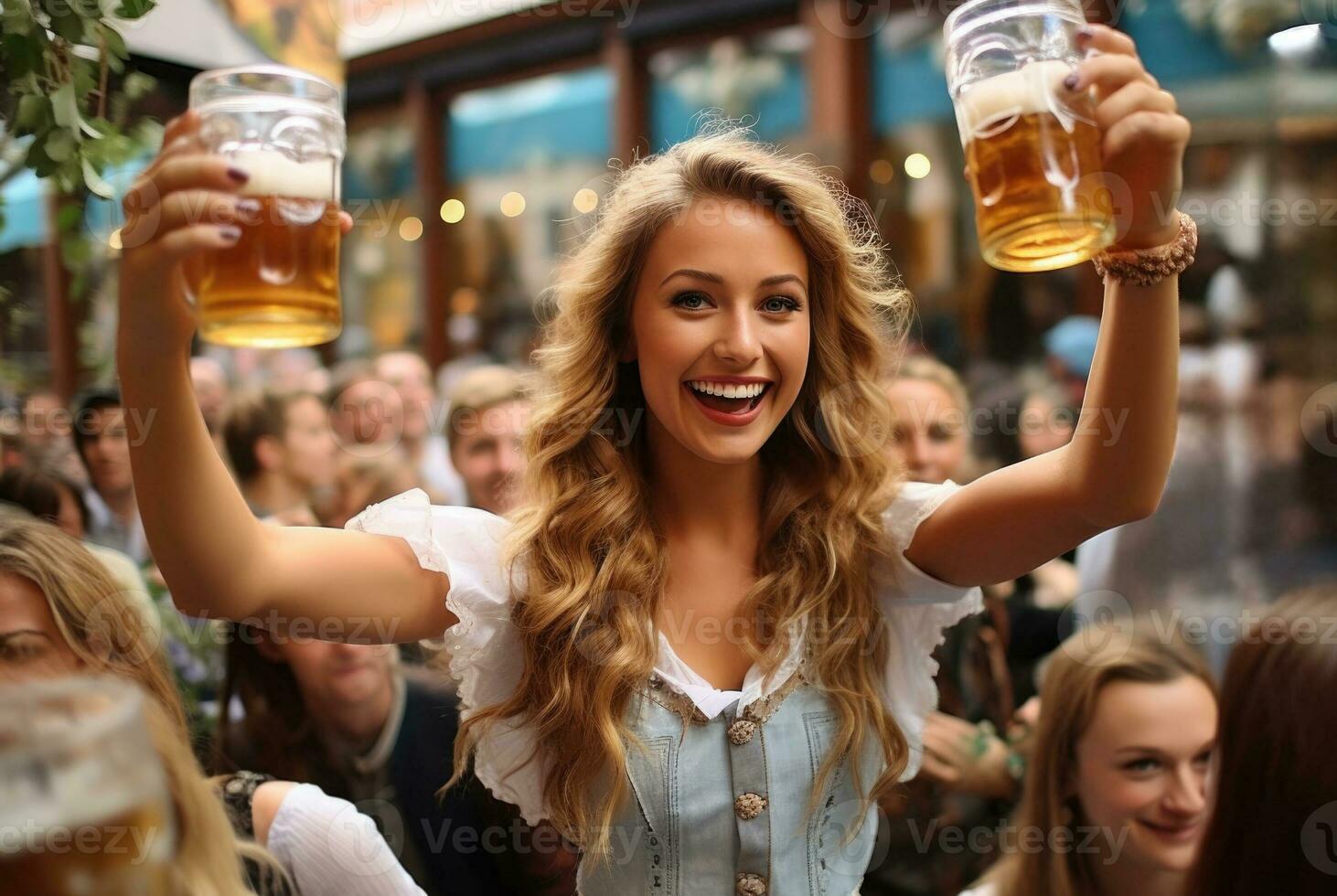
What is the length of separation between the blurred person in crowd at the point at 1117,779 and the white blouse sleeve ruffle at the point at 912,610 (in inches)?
12.9

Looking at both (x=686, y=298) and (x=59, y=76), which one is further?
(x=686, y=298)

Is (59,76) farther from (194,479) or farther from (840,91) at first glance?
(840,91)

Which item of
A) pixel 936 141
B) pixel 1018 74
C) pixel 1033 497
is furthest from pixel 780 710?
pixel 936 141

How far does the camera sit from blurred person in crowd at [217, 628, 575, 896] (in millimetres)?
2119

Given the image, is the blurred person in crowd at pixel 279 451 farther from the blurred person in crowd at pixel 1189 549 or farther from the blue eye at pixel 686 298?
the blurred person in crowd at pixel 1189 549

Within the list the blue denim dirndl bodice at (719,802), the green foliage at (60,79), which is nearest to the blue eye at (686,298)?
the blue denim dirndl bodice at (719,802)

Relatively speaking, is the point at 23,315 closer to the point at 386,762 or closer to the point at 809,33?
the point at 386,762

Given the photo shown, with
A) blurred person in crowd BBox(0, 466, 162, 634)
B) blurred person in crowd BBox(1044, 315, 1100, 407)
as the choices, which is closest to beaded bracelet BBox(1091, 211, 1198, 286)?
blurred person in crowd BBox(0, 466, 162, 634)

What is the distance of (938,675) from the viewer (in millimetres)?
2598

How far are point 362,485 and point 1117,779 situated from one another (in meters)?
2.24

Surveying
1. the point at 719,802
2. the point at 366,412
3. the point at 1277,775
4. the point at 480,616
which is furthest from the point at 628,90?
the point at 1277,775

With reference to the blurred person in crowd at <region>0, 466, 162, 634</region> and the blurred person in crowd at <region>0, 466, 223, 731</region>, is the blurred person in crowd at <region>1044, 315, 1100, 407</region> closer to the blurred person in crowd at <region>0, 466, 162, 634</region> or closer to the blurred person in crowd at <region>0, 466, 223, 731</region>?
the blurred person in crowd at <region>0, 466, 223, 731</region>

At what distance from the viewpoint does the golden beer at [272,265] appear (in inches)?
47.1

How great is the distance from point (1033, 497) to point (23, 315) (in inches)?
80.8
